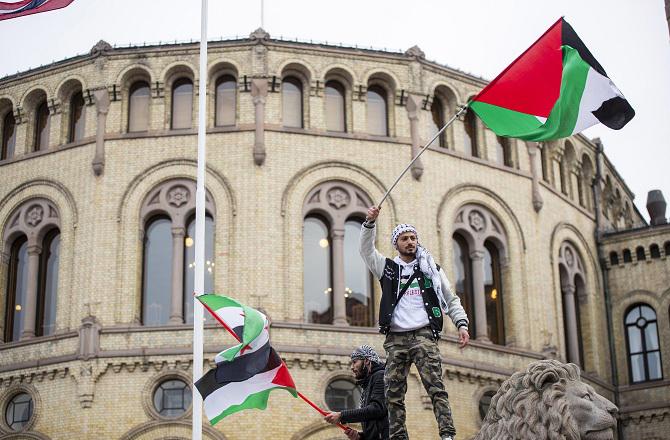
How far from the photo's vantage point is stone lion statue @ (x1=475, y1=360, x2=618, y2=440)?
920 centimetres

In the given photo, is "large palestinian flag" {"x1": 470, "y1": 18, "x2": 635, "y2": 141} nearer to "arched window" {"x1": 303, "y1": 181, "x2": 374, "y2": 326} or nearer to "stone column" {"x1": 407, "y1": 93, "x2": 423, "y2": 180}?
"arched window" {"x1": 303, "y1": 181, "x2": 374, "y2": 326}

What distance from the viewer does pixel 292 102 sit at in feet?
123

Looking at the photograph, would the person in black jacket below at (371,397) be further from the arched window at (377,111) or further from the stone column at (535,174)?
the stone column at (535,174)


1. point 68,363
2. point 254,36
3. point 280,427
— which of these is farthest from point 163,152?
point 280,427

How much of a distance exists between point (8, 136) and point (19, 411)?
9.14 m

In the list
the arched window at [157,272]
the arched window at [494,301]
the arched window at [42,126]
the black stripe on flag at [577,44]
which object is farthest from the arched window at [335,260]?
the black stripe on flag at [577,44]

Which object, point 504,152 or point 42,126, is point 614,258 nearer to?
point 504,152

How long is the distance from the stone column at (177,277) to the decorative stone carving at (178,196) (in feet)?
2.69

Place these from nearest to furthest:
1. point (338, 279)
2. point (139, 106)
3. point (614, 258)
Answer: point (338, 279)
point (139, 106)
point (614, 258)

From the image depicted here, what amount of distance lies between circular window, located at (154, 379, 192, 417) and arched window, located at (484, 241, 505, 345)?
9.81 meters

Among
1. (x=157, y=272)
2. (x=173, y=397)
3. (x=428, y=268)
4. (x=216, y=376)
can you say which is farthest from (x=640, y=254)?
(x=428, y=268)

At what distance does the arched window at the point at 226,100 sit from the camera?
1455 inches

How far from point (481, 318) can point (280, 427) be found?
7.67 metres

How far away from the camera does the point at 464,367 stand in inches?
1426
